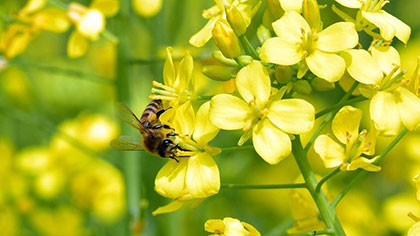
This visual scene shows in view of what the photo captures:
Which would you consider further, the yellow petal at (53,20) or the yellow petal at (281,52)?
the yellow petal at (53,20)

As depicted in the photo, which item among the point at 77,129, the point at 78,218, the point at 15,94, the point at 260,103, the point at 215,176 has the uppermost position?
the point at 15,94

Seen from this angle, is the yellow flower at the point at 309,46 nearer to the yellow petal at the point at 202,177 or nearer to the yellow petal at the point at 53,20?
the yellow petal at the point at 202,177

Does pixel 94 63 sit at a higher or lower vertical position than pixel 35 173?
higher

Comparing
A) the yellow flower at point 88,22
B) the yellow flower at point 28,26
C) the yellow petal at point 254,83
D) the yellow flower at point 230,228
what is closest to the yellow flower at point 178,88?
the yellow petal at point 254,83

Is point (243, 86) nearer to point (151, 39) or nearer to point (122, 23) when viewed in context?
point (122, 23)

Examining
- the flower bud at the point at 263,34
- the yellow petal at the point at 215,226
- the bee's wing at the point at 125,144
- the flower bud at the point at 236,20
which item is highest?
the flower bud at the point at 263,34

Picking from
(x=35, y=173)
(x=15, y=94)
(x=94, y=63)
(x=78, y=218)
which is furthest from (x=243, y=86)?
(x=94, y=63)
